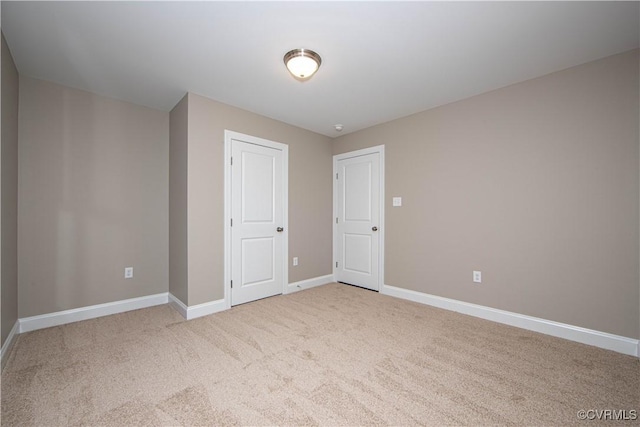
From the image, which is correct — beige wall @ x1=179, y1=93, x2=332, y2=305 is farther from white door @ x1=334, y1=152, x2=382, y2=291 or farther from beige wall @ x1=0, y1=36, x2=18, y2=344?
beige wall @ x1=0, y1=36, x2=18, y2=344

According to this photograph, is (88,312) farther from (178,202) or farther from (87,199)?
(178,202)

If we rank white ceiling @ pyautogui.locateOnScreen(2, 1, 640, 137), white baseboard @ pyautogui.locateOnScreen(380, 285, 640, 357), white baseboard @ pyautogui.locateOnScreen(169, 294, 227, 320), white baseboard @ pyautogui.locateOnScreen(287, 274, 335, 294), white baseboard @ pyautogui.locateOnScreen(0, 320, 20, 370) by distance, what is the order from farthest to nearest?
white baseboard @ pyautogui.locateOnScreen(287, 274, 335, 294) → white baseboard @ pyautogui.locateOnScreen(169, 294, 227, 320) → white baseboard @ pyautogui.locateOnScreen(380, 285, 640, 357) → white baseboard @ pyautogui.locateOnScreen(0, 320, 20, 370) → white ceiling @ pyautogui.locateOnScreen(2, 1, 640, 137)

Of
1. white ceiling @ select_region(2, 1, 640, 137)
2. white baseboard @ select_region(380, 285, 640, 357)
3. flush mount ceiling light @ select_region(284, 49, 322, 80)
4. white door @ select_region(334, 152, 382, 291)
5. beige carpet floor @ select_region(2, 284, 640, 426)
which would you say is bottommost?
beige carpet floor @ select_region(2, 284, 640, 426)

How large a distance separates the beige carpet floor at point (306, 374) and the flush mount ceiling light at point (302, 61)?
232 centimetres

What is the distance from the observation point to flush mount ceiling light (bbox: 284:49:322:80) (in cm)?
215

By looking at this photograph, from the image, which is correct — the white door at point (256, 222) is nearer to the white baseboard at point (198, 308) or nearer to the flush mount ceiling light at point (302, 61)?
the white baseboard at point (198, 308)

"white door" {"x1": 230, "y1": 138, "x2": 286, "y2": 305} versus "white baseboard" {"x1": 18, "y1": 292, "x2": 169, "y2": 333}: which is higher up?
"white door" {"x1": 230, "y1": 138, "x2": 286, "y2": 305}

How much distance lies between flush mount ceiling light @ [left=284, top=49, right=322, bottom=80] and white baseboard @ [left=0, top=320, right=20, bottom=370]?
3073 millimetres

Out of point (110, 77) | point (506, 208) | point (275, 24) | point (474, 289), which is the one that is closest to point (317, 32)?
point (275, 24)

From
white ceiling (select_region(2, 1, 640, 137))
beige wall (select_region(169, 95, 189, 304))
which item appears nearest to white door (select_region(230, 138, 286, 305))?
beige wall (select_region(169, 95, 189, 304))

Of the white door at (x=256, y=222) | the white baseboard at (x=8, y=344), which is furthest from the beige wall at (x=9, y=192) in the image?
the white door at (x=256, y=222)

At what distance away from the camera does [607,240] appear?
2.23 meters

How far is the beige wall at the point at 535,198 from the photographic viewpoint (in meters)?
2.17

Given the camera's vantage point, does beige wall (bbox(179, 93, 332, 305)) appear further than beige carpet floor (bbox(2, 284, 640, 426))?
Yes
